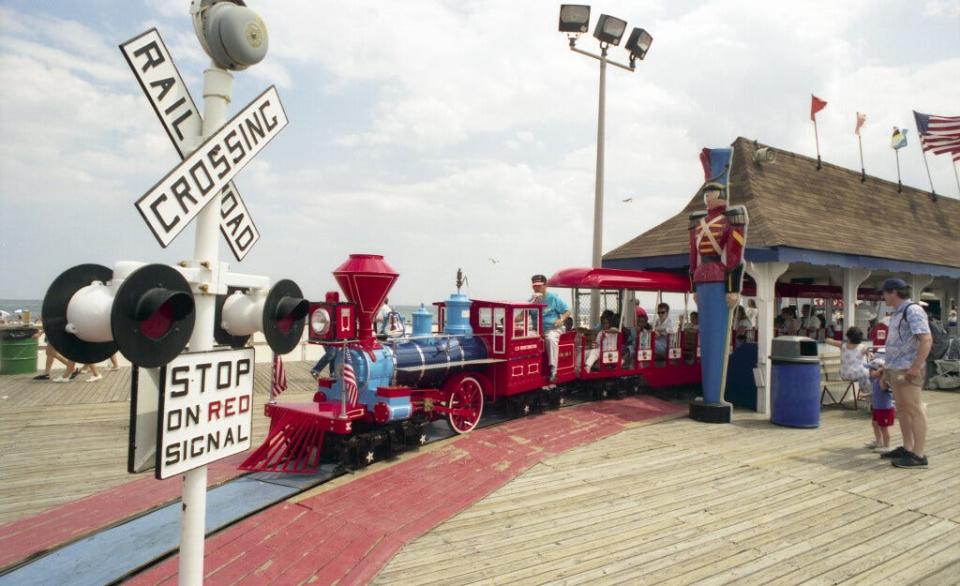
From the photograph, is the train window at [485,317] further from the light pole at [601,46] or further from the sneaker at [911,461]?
the sneaker at [911,461]

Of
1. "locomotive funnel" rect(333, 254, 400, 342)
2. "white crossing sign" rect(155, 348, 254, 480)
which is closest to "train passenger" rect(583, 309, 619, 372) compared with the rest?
"locomotive funnel" rect(333, 254, 400, 342)

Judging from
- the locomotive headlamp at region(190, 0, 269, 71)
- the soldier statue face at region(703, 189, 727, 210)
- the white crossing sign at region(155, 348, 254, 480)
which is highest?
the soldier statue face at region(703, 189, 727, 210)

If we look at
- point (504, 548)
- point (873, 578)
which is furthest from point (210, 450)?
point (873, 578)

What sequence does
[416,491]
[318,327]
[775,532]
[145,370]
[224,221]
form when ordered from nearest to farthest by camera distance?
1. [145,370]
2. [224,221]
3. [775,532]
4. [416,491]
5. [318,327]

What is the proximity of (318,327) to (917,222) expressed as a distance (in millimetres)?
17259

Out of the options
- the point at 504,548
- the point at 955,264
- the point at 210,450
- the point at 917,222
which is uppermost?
the point at 917,222

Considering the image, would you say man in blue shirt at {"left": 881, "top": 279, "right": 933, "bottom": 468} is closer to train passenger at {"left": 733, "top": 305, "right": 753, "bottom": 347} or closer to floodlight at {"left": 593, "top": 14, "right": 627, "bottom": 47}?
train passenger at {"left": 733, "top": 305, "right": 753, "bottom": 347}

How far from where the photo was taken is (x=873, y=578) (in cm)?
389

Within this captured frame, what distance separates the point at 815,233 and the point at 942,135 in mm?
9770

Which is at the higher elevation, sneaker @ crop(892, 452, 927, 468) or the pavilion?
the pavilion

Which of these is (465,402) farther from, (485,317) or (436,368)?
(485,317)

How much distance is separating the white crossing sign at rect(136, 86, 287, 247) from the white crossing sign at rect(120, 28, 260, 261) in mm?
213

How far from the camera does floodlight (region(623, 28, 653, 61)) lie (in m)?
12.6

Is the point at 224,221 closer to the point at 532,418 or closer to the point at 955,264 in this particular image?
the point at 532,418
